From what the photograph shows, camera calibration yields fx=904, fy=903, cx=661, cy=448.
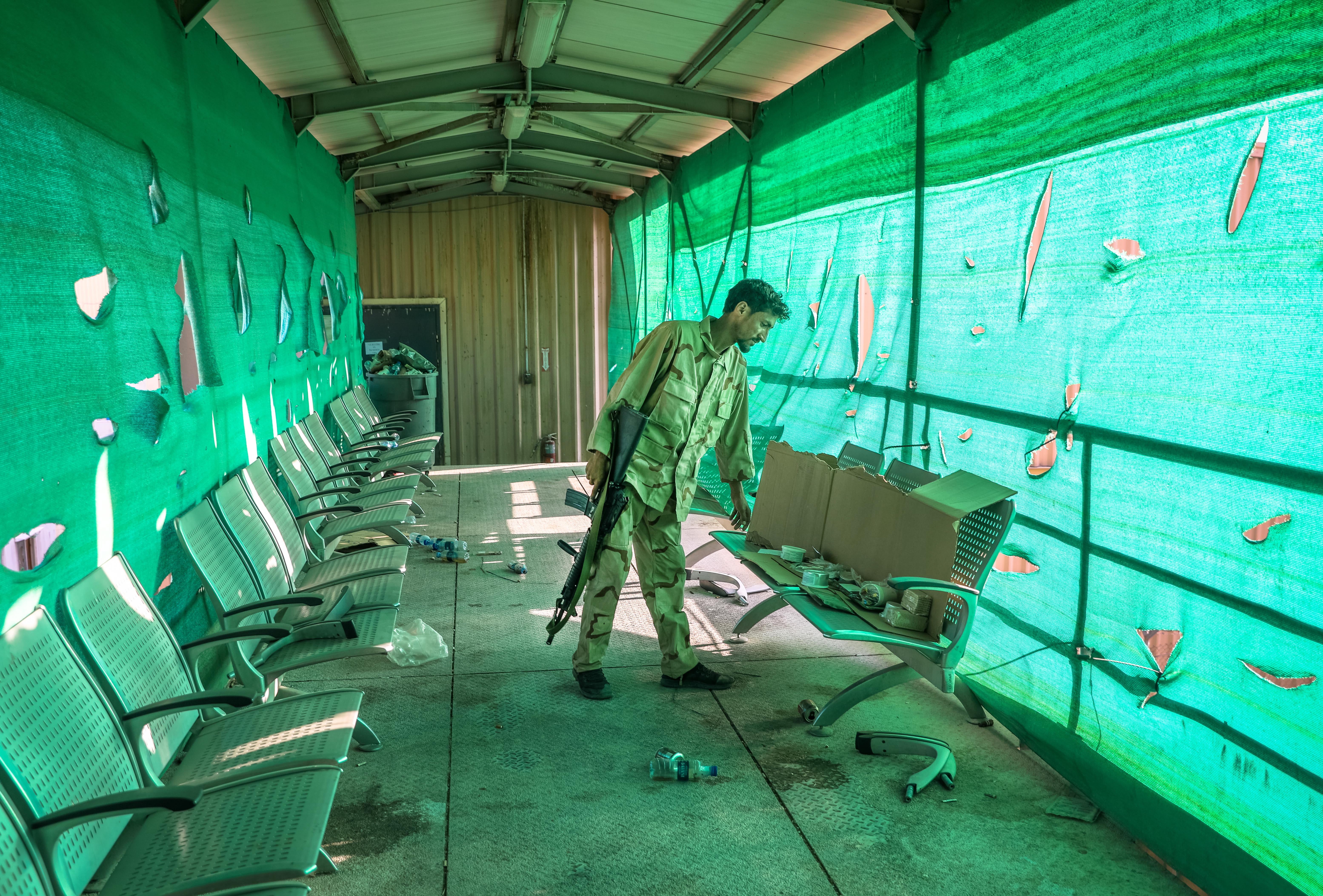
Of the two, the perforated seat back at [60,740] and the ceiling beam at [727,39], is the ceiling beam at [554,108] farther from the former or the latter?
the perforated seat back at [60,740]

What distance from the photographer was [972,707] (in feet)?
Result: 11.5

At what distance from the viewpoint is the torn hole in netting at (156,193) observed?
3.22 metres

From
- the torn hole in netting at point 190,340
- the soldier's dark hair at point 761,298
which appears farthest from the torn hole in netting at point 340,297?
the soldier's dark hair at point 761,298

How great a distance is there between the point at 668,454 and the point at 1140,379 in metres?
1.67

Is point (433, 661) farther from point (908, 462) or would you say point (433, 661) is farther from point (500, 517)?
point (500, 517)

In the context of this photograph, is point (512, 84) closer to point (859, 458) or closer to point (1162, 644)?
point (859, 458)

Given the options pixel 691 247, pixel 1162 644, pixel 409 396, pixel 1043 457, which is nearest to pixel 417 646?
pixel 1043 457

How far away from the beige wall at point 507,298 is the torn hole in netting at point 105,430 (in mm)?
9494

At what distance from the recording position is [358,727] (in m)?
3.18

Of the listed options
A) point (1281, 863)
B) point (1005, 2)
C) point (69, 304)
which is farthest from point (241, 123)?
point (1281, 863)

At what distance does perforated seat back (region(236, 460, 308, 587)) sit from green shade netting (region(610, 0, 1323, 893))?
278 cm

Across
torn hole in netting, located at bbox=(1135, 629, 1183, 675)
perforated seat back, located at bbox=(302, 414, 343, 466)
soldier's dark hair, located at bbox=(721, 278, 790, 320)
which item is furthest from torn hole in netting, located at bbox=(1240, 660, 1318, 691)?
perforated seat back, located at bbox=(302, 414, 343, 466)

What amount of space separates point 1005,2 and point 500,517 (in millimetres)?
4934

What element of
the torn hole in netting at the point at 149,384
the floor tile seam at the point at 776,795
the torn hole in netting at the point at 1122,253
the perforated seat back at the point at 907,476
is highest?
the torn hole in netting at the point at 1122,253
